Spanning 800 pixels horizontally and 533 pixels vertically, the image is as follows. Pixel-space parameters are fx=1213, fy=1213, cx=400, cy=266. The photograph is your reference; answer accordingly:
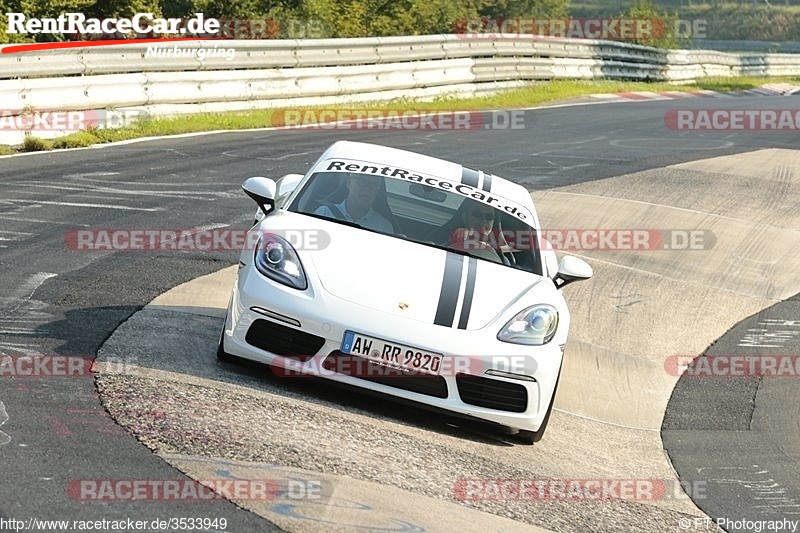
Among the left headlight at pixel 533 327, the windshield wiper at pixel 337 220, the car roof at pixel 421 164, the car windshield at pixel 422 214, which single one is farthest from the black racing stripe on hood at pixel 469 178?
the left headlight at pixel 533 327

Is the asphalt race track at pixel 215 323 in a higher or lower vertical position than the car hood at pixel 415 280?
lower

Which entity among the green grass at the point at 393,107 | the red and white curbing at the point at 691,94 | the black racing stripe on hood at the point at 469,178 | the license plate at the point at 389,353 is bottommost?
the red and white curbing at the point at 691,94

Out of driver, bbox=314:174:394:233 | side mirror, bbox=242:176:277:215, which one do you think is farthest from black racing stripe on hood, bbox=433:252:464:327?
side mirror, bbox=242:176:277:215

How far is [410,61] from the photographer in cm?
2469

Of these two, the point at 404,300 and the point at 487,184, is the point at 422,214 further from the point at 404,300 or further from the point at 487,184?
the point at 404,300

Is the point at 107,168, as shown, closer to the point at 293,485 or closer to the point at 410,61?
the point at 293,485

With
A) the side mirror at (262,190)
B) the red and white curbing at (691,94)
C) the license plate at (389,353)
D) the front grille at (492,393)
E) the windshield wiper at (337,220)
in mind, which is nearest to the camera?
the license plate at (389,353)

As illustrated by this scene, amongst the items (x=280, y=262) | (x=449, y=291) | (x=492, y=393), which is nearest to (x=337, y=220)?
(x=280, y=262)

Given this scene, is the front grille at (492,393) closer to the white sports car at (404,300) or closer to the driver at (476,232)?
the white sports car at (404,300)

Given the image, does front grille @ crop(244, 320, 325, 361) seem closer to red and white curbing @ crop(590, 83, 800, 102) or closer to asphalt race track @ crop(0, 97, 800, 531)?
asphalt race track @ crop(0, 97, 800, 531)

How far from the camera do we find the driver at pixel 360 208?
7598 millimetres

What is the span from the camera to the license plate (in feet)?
21.5

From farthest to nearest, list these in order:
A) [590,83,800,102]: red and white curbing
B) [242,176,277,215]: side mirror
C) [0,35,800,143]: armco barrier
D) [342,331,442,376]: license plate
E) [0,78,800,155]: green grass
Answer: [590,83,800,102]: red and white curbing
[0,35,800,143]: armco barrier
[0,78,800,155]: green grass
[242,176,277,215]: side mirror
[342,331,442,376]: license plate

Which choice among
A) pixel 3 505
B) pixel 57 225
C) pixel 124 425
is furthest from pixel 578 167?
pixel 3 505
